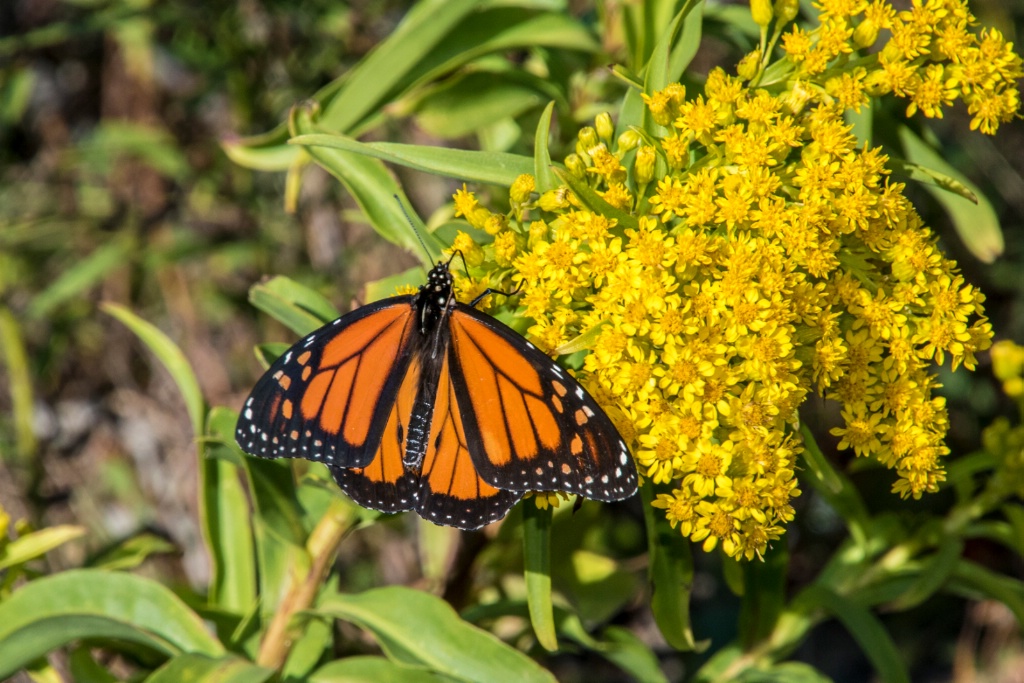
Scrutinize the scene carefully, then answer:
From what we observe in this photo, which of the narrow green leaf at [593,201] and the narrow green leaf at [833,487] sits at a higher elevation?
the narrow green leaf at [593,201]

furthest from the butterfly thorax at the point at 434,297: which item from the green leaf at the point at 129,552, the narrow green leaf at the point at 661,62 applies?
the green leaf at the point at 129,552

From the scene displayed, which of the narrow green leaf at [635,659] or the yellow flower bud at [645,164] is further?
the narrow green leaf at [635,659]

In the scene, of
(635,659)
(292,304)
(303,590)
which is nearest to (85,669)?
(303,590)

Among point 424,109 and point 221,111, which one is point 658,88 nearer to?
point 424,109

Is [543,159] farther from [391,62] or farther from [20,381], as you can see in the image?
[20,381]

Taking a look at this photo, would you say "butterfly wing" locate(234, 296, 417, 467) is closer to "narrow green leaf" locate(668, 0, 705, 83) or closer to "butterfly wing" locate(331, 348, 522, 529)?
"butterfly wing" locate(331, 348, 522, 529)

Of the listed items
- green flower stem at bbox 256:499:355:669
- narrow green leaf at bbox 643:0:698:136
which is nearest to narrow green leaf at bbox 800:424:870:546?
narrow green leaf at bbox 643:0:698:136

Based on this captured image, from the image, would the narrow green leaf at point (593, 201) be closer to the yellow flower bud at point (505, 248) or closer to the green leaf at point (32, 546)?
the yellow flower bud at point (505, 248)
